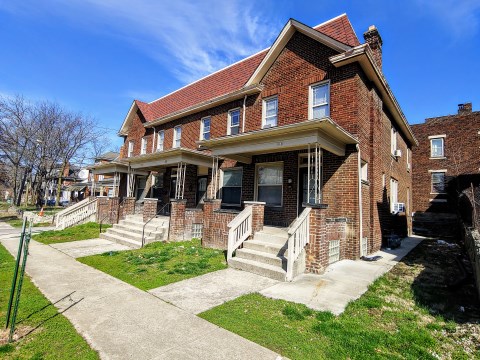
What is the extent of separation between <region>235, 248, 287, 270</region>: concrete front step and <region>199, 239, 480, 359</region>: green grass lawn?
63.4 inches

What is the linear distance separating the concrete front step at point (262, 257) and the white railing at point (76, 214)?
1201 centimetres

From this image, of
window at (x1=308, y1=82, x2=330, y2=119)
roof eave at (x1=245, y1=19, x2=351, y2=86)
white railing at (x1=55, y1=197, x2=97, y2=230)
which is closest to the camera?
roof eave at (x1=245, y1=19, x2=351, y2=86)

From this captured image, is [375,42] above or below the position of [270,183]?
above

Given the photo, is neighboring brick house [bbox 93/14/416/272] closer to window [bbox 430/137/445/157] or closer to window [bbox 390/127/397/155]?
window [bbox 390/127/397/155]

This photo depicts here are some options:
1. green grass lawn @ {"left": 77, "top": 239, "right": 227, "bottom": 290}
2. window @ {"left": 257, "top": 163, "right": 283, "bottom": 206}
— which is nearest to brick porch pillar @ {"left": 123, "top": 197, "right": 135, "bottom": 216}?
green grass lawn @ {"left": 77, "top": 239, "right": 227, "bottom": 290}

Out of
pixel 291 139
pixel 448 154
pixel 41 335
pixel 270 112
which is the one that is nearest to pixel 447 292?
pixel 291 139

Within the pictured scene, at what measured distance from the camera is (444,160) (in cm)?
2184

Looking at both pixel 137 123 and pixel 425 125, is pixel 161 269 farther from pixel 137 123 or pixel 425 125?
pixel 425 125

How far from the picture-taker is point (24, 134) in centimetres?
2591

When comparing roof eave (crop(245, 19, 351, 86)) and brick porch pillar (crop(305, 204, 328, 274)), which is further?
roof eave (crop(245, 19, 351, 86))

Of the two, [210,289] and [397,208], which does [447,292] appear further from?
[397,208]

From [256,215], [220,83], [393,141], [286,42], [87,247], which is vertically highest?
[286,42]

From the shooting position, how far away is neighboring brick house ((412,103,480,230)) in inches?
810

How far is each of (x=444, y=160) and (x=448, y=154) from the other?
0.56 metres
